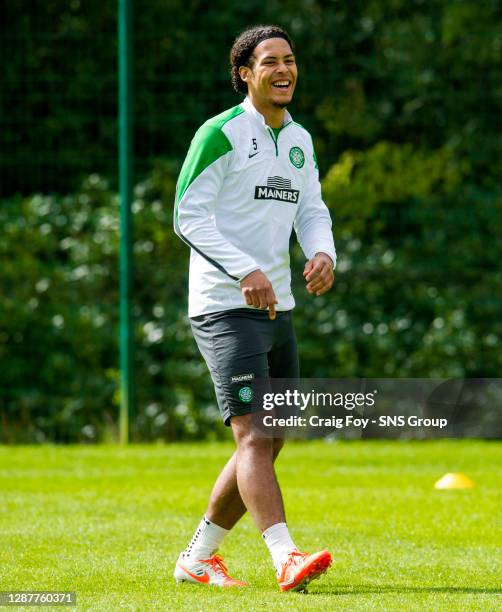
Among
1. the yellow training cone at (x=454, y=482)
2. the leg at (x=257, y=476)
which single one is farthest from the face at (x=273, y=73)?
the yellow training cone at (x=454, y=482)

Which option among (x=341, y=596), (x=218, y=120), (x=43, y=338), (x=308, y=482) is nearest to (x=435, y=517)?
(x=308, y=482)

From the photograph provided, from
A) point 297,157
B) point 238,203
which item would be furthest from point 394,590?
point 297,157

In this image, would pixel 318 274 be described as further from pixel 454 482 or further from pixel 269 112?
pixel 454 482

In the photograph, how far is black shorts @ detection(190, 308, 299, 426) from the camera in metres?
4.82

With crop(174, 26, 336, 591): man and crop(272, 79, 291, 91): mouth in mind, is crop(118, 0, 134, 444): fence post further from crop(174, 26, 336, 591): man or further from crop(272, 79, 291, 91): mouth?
crop(272, 79, 291, 91): mouth

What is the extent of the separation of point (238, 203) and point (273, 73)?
49 centimetres

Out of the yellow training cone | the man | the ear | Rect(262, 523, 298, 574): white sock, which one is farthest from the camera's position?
the yellow training cone

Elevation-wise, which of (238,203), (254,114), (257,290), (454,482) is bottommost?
(454,482)

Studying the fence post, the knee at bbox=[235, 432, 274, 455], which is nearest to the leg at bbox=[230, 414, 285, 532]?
the knee at bbox=[235, 432, 274, 455]

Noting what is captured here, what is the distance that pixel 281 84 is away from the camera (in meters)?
5.00

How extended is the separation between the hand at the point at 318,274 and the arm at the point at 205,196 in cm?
27

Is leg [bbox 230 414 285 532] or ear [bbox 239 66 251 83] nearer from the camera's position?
leg [bbox 230 414 285 532]

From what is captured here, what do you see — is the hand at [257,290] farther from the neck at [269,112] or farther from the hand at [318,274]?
the neck at [269,112]

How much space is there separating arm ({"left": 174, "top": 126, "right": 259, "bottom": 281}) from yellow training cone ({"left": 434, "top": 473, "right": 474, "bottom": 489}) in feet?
11.4
